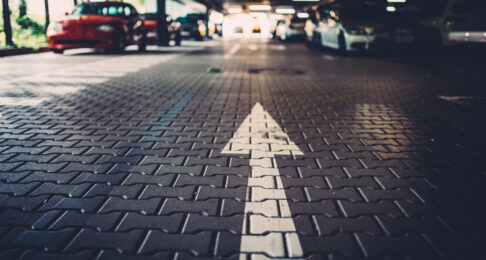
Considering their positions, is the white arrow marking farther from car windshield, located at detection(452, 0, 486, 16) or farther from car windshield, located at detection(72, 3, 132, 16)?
car windshield, located at detection(72, 3, 132, 16)

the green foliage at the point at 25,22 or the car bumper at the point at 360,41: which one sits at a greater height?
the green foliage at the point at 25,22

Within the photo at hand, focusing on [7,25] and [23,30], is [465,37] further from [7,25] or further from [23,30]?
[23,30]

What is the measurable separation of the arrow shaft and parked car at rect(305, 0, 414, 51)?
522 inches

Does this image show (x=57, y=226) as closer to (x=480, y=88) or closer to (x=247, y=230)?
(x=247, y=230)

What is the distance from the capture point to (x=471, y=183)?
11.3 ft

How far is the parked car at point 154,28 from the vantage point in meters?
21.3

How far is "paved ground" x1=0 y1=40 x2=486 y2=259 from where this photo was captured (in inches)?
96.1

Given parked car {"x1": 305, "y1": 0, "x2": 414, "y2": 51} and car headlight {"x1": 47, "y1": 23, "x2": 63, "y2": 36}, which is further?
parked car {"x1": 305, "y1": 0, "x2": 414, "y2": 51}

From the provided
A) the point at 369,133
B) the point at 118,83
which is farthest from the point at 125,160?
the point at 118,83

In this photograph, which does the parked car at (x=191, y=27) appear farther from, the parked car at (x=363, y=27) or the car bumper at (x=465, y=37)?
the car bumper at (x=465, y=37)

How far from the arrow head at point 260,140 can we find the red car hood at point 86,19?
37.2 ft

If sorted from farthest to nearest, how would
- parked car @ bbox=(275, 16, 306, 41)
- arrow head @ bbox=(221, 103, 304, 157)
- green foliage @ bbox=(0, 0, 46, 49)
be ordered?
parked car @ bbox=(275, 16, 306, 41) → green foliage @ bbox=(0, 0, 46, 49) → arrow head @ bbox=(221, 103, 304, 157)

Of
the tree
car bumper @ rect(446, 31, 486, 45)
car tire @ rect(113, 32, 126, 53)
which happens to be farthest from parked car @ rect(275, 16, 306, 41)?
the tree

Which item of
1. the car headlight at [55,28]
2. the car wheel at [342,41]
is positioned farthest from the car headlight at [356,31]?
the car headlight at [55,28]
